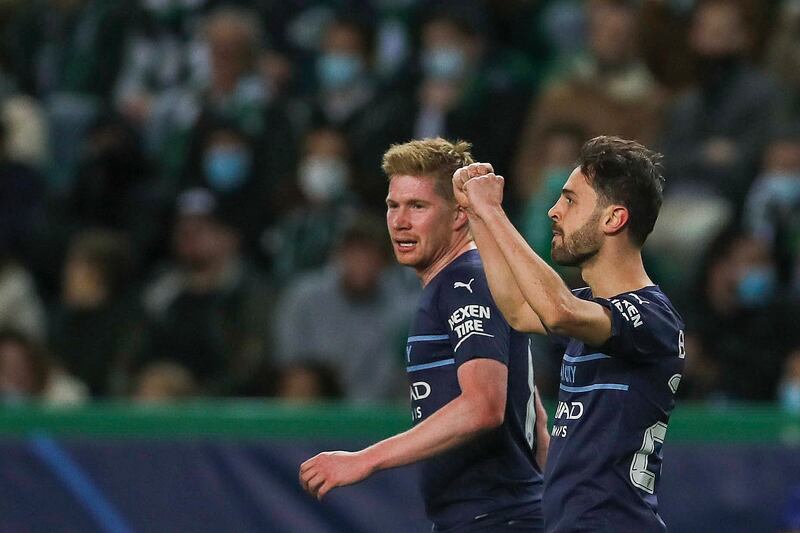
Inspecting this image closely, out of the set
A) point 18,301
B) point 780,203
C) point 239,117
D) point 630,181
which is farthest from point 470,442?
point 239,117

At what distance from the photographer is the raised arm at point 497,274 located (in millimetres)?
4465

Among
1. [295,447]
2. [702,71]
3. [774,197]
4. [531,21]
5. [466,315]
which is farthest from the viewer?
[531,21]

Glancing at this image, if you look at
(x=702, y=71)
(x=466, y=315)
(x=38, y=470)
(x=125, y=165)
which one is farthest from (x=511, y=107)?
(x=466, y=315)

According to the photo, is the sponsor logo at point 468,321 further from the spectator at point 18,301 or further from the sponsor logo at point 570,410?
the spectator at point 18,301

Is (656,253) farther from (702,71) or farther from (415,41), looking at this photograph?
(415,41)

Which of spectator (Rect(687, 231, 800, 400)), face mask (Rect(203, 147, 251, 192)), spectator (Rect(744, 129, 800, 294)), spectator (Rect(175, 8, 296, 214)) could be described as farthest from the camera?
face mask (Rect(203, 147, 251, 192))

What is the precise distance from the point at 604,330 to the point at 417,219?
0.94 meters

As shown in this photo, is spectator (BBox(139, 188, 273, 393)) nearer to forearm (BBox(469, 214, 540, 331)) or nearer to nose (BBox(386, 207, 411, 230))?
nose (BBox(386, 207, 411, 230))

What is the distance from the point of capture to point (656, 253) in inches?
360

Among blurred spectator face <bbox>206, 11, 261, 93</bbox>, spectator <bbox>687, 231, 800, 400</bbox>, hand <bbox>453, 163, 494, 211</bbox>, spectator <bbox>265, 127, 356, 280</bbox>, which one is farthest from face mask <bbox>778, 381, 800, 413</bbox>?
blurred spectator face <bbox>206, 11, 261, 93</bbox>

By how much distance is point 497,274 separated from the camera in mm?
4488

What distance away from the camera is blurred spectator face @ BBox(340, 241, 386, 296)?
29.7 ft

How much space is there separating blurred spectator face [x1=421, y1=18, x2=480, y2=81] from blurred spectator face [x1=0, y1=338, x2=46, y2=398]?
127 inches

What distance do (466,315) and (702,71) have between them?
5255mm
